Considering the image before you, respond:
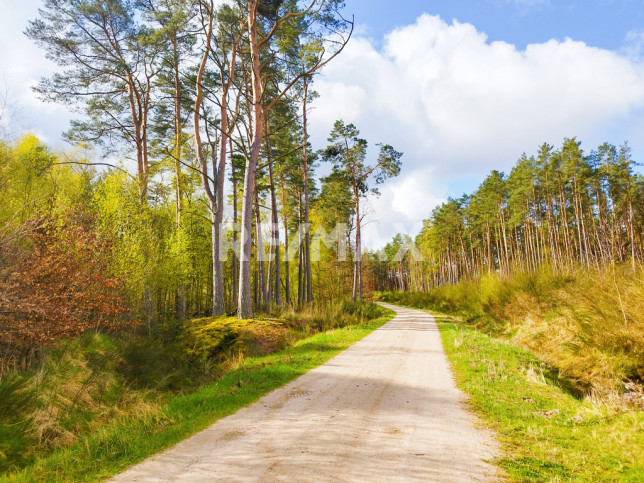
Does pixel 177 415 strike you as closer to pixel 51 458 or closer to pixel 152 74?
pixel 51 458

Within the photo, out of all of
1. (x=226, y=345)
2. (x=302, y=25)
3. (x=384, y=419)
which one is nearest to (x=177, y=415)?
(x=384, y=419)

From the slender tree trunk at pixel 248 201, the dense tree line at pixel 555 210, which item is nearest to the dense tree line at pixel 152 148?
the slender tree trunk at pixel 248 201

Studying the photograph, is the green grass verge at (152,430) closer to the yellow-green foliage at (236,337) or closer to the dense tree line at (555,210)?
the yellow-green foliage at (236,337)

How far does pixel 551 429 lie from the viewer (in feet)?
15.0

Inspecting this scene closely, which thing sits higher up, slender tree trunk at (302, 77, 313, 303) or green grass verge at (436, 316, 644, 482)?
slender tree trunk at (302, 77, 313, 303)

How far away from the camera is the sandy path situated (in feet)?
11.0

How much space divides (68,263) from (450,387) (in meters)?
9.48

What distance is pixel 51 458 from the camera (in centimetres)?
393

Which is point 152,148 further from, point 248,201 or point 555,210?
point 555,210

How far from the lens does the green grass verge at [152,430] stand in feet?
→ 12.0

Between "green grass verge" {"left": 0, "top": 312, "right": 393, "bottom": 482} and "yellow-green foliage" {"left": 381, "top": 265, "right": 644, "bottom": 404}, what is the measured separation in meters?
6.16

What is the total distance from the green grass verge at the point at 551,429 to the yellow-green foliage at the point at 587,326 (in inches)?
30.1

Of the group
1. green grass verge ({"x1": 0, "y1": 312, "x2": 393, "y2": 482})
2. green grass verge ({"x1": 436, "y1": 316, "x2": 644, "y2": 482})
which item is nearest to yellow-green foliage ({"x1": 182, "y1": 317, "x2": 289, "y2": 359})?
green grass verge ({"x1": 0, "y1": 312, "x2": 393, "y2": 482})

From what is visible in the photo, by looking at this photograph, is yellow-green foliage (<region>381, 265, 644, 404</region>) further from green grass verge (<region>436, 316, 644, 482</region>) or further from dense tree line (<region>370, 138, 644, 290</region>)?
dense tree line (<region>370, 138, 644, 290</region>)
